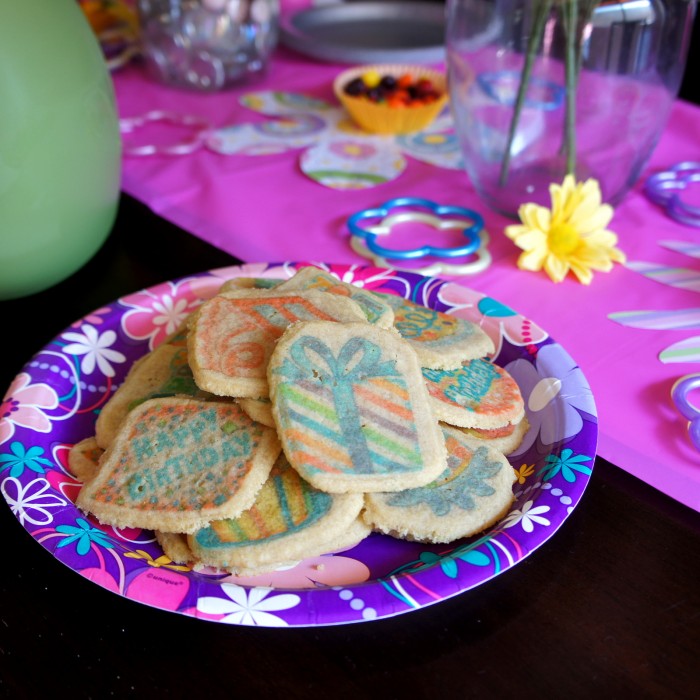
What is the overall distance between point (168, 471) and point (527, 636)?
0.25m

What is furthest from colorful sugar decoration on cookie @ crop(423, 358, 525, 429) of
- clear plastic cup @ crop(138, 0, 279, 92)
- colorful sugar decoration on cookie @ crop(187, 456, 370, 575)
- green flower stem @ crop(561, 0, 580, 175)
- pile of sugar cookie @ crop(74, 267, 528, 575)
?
clear plastic cup @ crop(138, 0, 279, 92)

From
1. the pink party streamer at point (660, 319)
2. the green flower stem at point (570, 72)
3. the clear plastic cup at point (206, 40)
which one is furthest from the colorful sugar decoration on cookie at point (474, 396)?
the clear plastic cup at point (206, 40)

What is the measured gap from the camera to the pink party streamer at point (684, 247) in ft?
2.80

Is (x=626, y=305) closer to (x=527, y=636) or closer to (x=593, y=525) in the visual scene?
(x=593, y=525)

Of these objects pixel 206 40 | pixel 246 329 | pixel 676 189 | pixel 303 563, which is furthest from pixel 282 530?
pixel 206 40

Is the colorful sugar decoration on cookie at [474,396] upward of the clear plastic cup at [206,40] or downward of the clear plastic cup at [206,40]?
downward

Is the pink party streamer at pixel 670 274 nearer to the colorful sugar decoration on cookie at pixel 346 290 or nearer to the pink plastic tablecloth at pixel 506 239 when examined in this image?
the pink plastic tablecloth at pixel 506 239

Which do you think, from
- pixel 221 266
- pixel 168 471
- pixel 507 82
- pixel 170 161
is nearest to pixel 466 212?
pixel 507 82

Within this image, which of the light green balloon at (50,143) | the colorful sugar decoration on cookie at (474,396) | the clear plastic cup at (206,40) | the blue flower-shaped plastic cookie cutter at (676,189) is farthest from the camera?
the clear plastic cup at (206,40)

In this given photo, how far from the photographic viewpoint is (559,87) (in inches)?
34.3

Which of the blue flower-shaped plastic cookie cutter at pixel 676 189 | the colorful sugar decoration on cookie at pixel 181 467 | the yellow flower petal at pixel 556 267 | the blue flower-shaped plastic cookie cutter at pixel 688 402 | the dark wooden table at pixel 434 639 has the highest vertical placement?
the colorful sugar decoration on cookie at pixel 181 467

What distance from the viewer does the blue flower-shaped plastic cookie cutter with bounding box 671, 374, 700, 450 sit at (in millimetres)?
606

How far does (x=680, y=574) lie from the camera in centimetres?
51

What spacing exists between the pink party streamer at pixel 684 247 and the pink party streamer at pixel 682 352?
17cm
